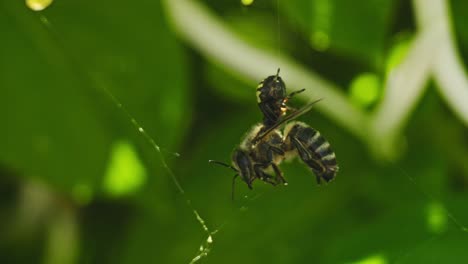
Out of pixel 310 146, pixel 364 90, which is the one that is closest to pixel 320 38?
pixel 364 90

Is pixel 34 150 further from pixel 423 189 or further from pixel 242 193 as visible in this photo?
pixel 423 189

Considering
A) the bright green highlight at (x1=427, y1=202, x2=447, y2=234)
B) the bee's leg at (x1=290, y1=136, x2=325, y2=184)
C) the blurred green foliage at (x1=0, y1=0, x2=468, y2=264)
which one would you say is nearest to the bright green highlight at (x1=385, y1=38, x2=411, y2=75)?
the blurred green foliage at (x1=0, y1=0, x2=468, y2=264)

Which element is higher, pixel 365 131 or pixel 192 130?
pixel 192 130

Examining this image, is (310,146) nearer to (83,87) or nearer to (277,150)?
(277,150)

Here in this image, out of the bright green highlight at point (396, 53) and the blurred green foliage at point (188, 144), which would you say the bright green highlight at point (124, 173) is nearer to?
the blurred green foliage at point (188, 144)

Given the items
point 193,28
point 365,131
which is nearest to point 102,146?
point 193,28
